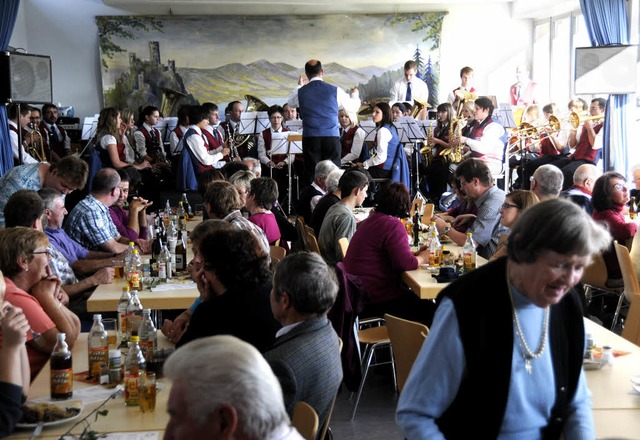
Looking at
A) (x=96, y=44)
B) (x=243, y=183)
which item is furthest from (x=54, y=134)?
(x=243, y=183)

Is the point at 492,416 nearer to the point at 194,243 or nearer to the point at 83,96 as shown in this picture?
the point at 194,243

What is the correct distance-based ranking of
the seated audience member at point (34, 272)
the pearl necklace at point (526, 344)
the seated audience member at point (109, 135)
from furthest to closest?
the seated audience member at point (109, 135), the seated audience member at point (34, 272), the pearl necklace at point (526, 344)

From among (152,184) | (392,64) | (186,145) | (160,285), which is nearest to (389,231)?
(160,285)

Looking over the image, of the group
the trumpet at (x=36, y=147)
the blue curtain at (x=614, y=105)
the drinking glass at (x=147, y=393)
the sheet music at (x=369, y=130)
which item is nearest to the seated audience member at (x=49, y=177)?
the drinking glass at (x=147, y=393)

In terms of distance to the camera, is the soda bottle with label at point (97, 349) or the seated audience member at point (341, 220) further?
the seated audience member at point (341, 220)

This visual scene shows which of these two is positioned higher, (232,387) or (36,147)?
(36,147)

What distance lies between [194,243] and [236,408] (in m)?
2.51

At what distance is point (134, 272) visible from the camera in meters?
5.05

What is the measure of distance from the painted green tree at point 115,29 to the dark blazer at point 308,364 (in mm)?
15256

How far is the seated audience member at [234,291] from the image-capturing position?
132 inches

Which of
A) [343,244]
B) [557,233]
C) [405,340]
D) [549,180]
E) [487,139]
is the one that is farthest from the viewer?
[487,139]

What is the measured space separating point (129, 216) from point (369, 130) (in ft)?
21.3

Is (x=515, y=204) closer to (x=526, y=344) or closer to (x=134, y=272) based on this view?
(x=134, y=272)

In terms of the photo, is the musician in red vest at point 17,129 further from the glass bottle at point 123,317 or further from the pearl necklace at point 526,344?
the pearl necklace at point 526,344
